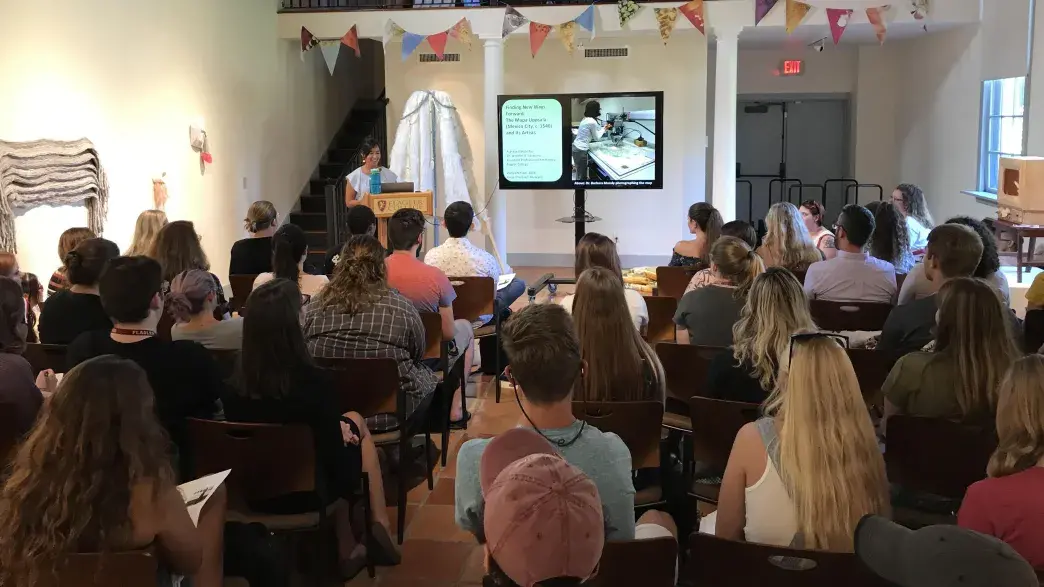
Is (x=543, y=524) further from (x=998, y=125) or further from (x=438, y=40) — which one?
(x=998, y=125)

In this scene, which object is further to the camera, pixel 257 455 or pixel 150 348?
pixel 150 348

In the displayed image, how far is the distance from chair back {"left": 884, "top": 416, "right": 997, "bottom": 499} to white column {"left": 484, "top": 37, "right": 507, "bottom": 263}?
7106 millimetres

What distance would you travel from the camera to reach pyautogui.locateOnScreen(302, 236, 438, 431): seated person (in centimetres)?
366

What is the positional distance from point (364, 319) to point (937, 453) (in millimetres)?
2078

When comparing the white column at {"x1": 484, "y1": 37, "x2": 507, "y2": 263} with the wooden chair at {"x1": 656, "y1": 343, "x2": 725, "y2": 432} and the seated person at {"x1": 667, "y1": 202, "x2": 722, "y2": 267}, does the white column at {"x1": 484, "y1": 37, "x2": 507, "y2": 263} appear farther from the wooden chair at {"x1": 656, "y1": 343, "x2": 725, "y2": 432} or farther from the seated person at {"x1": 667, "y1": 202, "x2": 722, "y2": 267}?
the wooden chair at {"x1": 656, "y1": 343, "x2": 725, "y2": 432}

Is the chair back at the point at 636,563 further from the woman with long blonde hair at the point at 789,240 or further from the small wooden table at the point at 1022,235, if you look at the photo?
the small wooden table at the point at 1022,235

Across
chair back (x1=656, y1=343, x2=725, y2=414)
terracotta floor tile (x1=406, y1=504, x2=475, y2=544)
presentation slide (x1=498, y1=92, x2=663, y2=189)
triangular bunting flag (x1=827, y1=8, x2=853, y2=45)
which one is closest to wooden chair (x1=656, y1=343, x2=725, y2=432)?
chair back (x1=656, y1=343, x2=725, y2=414)

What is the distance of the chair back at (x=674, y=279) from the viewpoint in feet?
17.3

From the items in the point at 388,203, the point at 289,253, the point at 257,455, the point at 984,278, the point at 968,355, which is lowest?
the point at 257,455

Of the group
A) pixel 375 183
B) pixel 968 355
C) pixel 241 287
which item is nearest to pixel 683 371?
A: pixel 968 355

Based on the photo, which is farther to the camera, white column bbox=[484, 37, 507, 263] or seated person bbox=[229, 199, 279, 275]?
white column bbox=[484, 37, 507, 263]

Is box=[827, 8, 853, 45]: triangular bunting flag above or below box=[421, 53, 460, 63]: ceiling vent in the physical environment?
above

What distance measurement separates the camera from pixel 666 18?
29.8ft

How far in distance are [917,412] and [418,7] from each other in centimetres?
794
